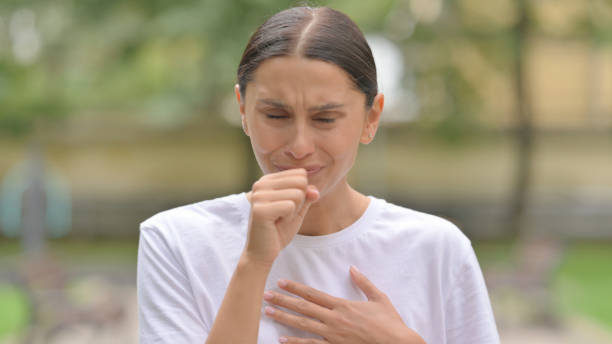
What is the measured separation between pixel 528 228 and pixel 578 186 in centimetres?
300

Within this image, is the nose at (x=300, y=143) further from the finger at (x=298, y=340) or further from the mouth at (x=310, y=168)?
the finger at (x=298, y=340)

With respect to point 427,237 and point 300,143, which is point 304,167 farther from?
point 427,237

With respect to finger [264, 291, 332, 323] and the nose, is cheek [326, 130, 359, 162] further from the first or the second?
finger [264, 291, 332, 323]

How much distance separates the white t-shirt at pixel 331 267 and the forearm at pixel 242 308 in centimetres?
14

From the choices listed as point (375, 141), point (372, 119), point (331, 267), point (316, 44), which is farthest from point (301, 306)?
point (375, 141)

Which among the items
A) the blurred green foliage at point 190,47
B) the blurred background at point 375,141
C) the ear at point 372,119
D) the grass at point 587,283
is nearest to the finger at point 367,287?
the ear at point 372,119

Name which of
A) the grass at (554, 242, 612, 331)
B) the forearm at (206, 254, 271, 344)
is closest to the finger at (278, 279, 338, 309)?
the forearm at (206, 254, 271, 344)

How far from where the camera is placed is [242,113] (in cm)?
176

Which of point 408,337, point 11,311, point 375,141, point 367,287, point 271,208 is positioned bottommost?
point 11,311

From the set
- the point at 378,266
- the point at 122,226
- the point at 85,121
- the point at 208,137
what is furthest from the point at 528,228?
the point at 378,266

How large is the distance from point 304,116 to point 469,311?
2.10 feet

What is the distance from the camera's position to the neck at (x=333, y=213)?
1827 millimetres

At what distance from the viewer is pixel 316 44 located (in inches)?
63.4

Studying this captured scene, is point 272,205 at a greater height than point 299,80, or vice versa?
point 299,80
